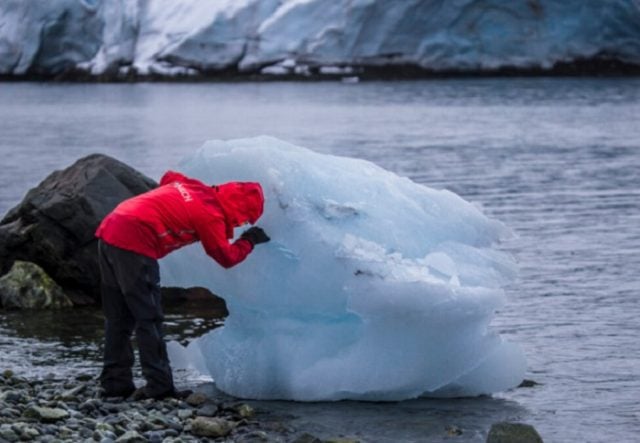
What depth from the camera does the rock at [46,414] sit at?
24.0 feet

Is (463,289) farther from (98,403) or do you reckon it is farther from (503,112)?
(503,112)

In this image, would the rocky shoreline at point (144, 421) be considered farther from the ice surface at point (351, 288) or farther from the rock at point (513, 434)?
the ice surface at point (351, 288)

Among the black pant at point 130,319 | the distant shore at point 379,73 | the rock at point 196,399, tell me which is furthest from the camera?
the distant shore at point 379,73

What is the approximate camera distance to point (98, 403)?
7.75m

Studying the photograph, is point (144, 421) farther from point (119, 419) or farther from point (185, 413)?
point (185, 413)

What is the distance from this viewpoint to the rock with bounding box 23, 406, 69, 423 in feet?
24.0

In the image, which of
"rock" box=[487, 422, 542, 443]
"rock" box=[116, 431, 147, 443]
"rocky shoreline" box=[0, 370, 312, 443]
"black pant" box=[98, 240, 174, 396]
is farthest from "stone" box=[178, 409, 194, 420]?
"rock" box=[487, 422, 542, 443]

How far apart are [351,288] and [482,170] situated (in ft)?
52.6

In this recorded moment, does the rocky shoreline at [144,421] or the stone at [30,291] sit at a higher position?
the stone at [30,291]

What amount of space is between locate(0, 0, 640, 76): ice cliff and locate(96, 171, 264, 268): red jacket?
3889 cm

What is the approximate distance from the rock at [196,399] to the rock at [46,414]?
2.50 ft

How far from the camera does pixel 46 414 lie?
289 inches

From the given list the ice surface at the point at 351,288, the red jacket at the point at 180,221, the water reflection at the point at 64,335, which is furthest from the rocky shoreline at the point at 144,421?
the water reflection at the point at 64,335

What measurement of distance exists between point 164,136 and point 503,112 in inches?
433
